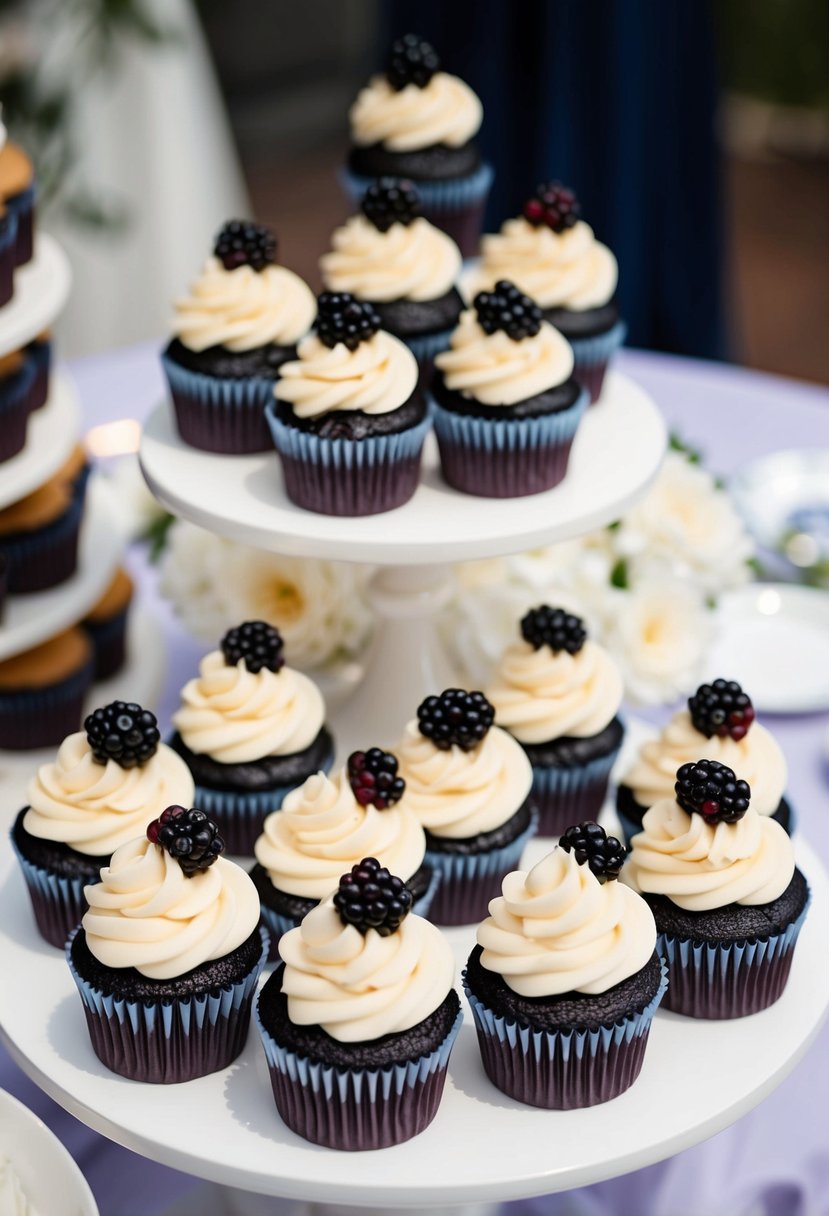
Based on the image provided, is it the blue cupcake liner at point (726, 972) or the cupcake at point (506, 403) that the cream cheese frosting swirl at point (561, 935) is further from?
the cupcake at point (506, 403)

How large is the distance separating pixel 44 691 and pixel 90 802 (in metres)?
0.70

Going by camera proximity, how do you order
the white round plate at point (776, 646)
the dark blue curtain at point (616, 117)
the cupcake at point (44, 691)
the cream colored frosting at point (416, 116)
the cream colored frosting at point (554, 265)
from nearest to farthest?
the cream colored frosting at point (554, 265)
the cream colored frosting at point (416, 116)
the cupcake at point (44, 691)
the white round plate at point (776, 646)
the dark blue curtain at point (616, 117)

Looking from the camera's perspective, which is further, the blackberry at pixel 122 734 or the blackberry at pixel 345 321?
the blackberry at pixel 345 321

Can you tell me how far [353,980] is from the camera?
162 cm

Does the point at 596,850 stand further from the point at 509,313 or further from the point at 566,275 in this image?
the point at 566,275

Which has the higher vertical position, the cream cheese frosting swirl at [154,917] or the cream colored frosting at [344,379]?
the cream colored frosting at [344,379]

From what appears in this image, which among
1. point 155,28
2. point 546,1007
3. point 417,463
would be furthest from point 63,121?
point 546,1007

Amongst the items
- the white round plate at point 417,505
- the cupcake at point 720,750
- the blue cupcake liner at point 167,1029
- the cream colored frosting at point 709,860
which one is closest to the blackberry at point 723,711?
the cupcake at point 720,750

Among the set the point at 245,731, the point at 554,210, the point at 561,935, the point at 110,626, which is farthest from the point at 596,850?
the point at 110,626

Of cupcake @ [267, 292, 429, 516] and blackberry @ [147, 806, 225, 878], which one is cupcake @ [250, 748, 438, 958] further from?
cupcake @ [267, 292, 429, 516]

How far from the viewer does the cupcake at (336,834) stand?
183 centimetres

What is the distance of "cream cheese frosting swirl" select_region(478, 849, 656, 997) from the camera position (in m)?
1.68

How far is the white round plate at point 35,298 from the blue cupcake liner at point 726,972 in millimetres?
1177

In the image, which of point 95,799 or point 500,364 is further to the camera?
point 500,364
